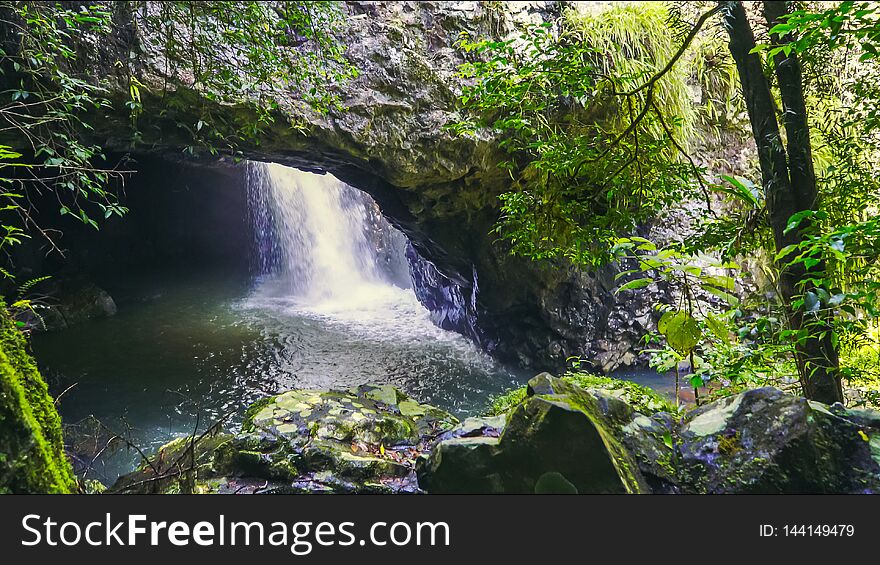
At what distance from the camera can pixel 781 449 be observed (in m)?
1.81

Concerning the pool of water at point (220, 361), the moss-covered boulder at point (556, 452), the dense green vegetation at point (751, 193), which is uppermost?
the dense green vegetation at point (751, 193)

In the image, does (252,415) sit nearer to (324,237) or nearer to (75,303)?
(75,303)

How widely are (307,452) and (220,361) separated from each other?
550 cm

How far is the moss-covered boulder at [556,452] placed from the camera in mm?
1802

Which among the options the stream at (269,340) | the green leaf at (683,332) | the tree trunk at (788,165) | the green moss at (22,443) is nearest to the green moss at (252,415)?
the stream at (269,340)

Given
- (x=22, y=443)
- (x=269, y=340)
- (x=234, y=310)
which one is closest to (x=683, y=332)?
(x=22, y=443)

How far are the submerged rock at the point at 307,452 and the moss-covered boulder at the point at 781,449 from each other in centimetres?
138

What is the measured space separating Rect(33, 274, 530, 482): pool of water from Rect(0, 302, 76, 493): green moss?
2.93 meters

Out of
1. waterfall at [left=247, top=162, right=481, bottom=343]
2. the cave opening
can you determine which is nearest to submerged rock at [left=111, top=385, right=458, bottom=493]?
the cave opening

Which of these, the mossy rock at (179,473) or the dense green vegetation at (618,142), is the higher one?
the dense green vegetation at (618,142)

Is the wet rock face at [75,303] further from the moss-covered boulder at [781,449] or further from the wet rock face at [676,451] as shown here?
the moss-covered boulder at [781,449]

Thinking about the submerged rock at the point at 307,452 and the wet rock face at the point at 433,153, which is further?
the wet rock face at the point at 433,153

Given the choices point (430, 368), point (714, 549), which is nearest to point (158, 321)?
point (430, 368)

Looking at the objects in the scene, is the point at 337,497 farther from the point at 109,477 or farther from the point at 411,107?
the point at 411,107
